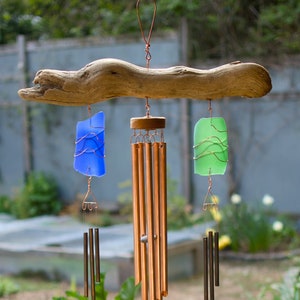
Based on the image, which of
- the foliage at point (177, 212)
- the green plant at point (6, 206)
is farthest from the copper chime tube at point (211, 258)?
the green plant at point (6, 206)

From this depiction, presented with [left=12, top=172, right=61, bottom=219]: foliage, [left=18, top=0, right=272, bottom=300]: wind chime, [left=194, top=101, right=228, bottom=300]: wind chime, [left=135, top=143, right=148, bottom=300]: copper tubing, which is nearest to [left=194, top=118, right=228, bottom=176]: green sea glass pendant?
[left=194, top=101, right=228, bottom=300]: wind chime

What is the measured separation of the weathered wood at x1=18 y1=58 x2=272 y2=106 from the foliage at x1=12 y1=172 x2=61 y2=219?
6735mm

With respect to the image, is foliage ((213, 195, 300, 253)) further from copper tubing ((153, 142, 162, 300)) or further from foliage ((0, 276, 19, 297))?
copper tubing ((153, 142, 162, 300))

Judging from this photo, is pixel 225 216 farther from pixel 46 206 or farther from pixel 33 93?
pixel 33 93

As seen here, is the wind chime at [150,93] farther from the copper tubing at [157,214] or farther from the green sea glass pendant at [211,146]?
the green sea glass pendant at [211,146]

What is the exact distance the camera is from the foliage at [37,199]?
9297 mm

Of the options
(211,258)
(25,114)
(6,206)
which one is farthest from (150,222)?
(25,114)

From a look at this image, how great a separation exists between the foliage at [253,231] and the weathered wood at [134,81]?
14.3 feet

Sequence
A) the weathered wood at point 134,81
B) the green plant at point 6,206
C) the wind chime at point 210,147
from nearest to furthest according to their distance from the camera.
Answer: the weathered wood at point 134,81 < the wind chime at point 210,147 < the green plant at point 6,206

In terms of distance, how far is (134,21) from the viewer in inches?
367

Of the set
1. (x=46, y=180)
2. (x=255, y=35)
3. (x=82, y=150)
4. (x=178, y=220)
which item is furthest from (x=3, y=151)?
(x=82, y=150)

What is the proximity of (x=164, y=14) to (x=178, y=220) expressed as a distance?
2641 mm

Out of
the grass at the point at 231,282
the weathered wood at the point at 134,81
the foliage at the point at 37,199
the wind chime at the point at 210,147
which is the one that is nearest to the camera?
the weathered wood at the point at 134,81

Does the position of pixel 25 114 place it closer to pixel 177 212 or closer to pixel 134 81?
pixel 177 212
